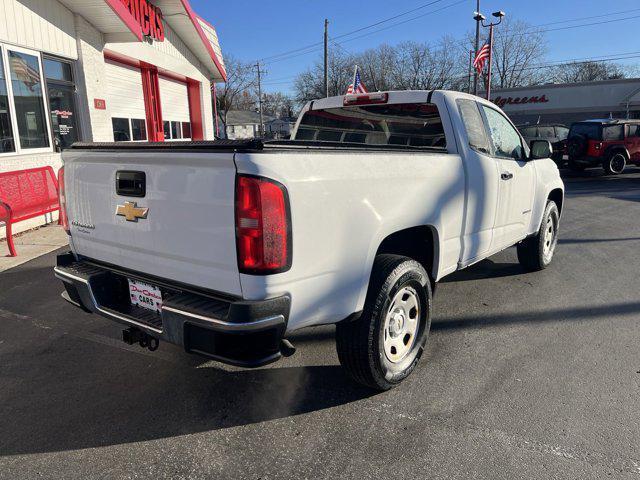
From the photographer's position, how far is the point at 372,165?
9.18ft

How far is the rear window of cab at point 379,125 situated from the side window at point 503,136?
2.37ft

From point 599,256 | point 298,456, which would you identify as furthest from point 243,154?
point 599,256

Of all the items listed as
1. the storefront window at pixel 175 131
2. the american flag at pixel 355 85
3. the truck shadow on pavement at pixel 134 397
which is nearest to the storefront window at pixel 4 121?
the truck shadow on pavement at pixel 134 397

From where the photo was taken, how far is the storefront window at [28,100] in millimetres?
8406

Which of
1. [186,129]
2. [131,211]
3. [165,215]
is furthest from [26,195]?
[186,129]

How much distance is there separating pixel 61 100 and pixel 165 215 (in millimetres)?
8969

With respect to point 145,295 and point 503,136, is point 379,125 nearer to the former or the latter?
point 503,136

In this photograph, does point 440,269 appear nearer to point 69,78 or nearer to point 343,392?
point 343,392

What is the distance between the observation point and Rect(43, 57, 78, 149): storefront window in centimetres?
944

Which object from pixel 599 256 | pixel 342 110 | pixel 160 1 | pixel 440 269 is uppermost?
pixel 160 1

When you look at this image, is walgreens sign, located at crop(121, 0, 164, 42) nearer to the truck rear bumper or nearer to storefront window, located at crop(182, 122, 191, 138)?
storefront window, located at crop(182, 122, 191, 138)

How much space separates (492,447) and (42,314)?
4.17 metres

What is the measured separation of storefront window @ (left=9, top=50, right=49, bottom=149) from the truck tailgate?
6695 millimetres

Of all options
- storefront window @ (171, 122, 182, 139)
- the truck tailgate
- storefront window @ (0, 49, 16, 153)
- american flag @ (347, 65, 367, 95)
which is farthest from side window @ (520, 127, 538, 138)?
the truck tailgate
